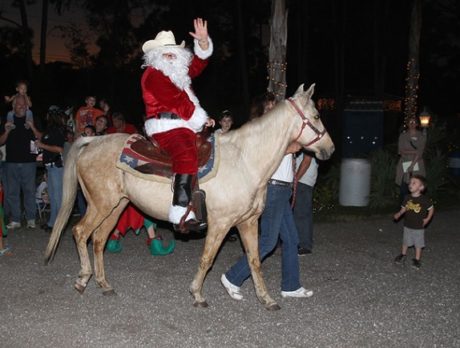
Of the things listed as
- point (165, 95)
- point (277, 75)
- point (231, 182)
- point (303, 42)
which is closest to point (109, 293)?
point (231, 182)

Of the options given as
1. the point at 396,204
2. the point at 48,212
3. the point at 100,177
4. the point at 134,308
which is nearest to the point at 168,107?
the point at 100,177

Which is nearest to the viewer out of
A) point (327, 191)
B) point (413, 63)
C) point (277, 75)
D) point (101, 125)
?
point (101, 125)

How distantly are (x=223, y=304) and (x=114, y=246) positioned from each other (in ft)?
9.13

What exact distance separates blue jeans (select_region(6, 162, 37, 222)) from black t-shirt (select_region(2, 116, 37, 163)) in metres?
0.11

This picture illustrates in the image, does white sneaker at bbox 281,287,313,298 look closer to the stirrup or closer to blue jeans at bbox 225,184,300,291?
blue jeans at bbox 225,184,300,291

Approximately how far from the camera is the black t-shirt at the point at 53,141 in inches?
358

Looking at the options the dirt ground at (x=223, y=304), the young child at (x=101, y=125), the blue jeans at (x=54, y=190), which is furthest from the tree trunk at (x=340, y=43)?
the dirt ground at (x=223, y=304)

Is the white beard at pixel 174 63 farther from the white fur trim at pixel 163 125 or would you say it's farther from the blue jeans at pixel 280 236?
the blue jeans at pixel 280 236

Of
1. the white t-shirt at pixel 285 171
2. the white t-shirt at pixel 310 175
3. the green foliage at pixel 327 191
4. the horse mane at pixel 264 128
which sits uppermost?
the horse mane at pixel 264 128

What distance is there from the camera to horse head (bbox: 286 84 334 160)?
5.41 m

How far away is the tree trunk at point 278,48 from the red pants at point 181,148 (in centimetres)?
692

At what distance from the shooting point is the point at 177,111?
547 centimetres

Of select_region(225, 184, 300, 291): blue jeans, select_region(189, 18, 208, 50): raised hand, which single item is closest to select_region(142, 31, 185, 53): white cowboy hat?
select_region(189, 18, 208, 50): raised hand

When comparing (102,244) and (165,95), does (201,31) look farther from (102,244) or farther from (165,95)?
(102,244)
